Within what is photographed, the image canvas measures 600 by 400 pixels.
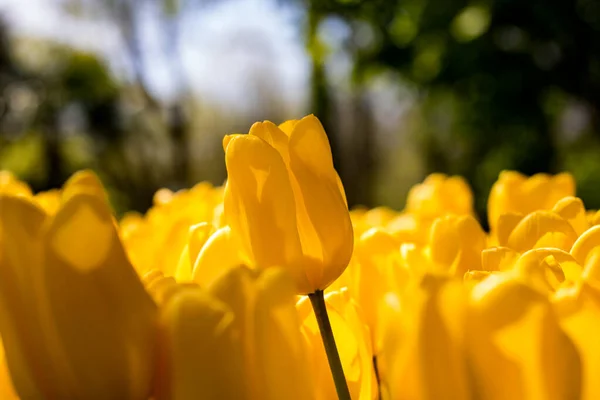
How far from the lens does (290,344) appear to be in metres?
0.21

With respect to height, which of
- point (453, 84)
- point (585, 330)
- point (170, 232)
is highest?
point (453, 84)

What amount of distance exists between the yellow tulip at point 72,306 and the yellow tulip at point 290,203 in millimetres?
53

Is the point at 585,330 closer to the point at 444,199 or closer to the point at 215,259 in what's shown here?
the point at 215,259

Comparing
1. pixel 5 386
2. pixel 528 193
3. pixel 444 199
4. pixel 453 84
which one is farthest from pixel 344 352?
pixel 453 84

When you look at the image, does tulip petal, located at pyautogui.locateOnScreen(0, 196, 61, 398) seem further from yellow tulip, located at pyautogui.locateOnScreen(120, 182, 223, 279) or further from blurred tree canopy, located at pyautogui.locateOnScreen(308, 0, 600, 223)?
blurred tree canopy, located at pyautogui.locateOnScreen(308, 0, 600, 223)

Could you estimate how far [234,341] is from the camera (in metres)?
0.20

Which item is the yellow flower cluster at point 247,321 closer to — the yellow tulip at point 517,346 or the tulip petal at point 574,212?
the yellow tulip at point 517,346

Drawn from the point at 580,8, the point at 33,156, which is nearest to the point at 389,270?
the point at 580,8

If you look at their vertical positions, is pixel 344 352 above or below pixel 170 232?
below

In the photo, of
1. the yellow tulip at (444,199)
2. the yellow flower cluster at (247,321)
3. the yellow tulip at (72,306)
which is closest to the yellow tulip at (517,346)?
the yellow flower cluster at (247,321)

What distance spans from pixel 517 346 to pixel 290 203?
0.10 m

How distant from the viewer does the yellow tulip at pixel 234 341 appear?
19 cm

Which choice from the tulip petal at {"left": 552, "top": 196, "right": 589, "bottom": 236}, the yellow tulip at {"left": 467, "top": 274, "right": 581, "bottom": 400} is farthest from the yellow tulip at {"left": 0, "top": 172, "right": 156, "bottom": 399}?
the tulip petal at {"left": 552, "top": 196, "right": 589, "bottom": 236}

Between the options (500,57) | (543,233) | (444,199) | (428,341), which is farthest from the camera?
(500,57)
